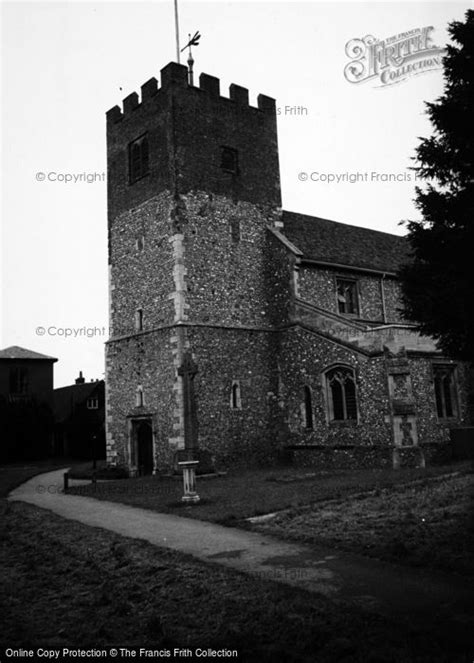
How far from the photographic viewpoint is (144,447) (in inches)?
918

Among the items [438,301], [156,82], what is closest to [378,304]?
[156,82]

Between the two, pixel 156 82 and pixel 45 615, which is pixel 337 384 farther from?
pixel 45 615

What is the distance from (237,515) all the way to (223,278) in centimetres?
1353

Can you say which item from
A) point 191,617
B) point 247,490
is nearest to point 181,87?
point 247,490

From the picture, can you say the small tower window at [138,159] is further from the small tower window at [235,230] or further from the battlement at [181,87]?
the small tower window at [235,230]

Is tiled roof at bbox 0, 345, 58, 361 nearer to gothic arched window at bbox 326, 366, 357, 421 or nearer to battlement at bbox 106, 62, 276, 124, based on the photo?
battlement at bbox 106, 62, 276, 124

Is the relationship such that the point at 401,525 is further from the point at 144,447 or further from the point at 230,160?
the point at 230,160

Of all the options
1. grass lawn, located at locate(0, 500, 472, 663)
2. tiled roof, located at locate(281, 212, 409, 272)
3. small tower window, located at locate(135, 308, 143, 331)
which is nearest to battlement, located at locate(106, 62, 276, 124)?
tiled roof, located at locate(281, 212, 409, 272)

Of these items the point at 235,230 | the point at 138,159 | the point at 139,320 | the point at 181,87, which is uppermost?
the point at 181,87

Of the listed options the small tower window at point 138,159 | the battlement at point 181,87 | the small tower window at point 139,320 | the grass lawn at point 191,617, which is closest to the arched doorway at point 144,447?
the small tower window at point 139,320

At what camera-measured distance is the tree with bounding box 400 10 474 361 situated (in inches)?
352

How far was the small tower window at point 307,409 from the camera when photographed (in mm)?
22391

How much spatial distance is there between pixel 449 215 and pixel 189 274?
1377 cm

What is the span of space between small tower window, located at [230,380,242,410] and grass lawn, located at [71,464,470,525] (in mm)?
3058
